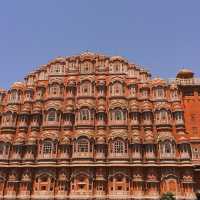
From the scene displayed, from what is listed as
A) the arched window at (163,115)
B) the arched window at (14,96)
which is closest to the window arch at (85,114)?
the arched window at (163,115)

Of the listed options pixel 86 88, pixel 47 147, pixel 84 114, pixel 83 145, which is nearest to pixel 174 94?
pixel 86 88

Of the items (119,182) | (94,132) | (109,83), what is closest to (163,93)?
(109,83)

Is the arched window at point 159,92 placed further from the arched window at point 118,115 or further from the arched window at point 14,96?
the arched window at point 14,96

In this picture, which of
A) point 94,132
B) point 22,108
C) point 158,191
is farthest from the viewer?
point 22,108

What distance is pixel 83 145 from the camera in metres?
39.4

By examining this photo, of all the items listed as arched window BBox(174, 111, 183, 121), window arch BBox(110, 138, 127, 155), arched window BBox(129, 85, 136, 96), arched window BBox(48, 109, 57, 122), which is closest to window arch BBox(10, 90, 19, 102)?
arched window BBox(48, 109, 57, 122)

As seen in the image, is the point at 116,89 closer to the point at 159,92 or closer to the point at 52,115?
the point at 159,92

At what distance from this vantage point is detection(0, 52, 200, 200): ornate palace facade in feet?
123

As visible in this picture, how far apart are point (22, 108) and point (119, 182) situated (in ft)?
53.3

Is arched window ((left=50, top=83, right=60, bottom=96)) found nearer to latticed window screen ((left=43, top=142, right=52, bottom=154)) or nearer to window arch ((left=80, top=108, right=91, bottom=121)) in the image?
window arch ((left=80, top=108, right=91, bottom=121))

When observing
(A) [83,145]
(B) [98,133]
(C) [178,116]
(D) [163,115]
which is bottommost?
(A) [83,145]

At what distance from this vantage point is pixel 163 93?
42688 mm

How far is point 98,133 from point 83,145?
7.88 feet

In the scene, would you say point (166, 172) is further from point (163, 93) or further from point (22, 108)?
point (22, 108)
